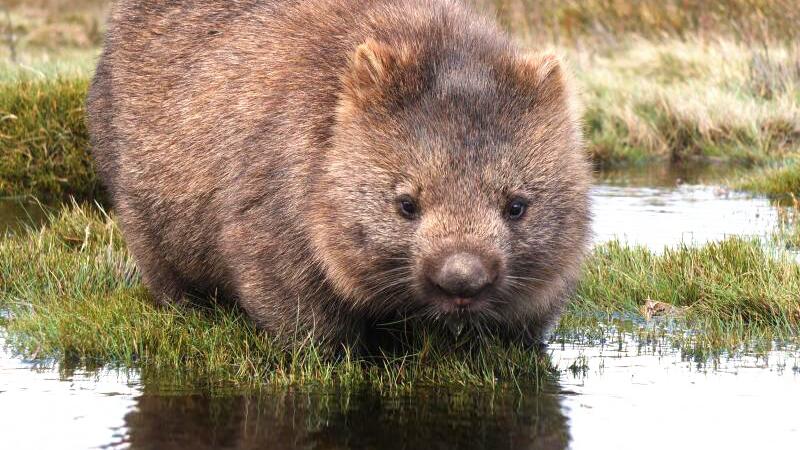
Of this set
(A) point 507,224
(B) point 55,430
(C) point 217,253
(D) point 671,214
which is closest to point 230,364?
(C) point 217,253

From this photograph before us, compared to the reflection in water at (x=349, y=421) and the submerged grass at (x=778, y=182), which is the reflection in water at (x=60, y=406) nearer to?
the reflection in water at (x=349, y=421)

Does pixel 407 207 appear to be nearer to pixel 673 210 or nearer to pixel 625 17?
pixel 673 210

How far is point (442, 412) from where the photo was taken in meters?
4.51

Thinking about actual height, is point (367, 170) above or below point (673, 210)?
below

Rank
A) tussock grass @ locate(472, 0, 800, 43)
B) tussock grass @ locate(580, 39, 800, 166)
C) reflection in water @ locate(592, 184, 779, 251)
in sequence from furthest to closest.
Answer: tussock grass @ locate(472, 0, 800, 43), tussock grass @ locate(580, 39, 800, 166), reflection in water @ locate(592, 184, 779, 251)

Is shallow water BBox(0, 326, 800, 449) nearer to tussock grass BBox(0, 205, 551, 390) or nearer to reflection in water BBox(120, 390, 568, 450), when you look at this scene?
reflection in water BBox(120, 390, 568, 450)

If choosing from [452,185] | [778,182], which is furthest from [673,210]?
[452,185]

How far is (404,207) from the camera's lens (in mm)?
4449

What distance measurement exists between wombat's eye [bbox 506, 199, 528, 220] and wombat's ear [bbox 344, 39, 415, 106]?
0.58m

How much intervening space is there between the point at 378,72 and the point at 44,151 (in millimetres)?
4898

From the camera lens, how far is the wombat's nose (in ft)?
13.7

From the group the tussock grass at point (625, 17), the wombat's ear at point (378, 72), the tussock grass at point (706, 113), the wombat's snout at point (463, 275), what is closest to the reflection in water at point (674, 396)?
the wombat's snout at point (463, 275)

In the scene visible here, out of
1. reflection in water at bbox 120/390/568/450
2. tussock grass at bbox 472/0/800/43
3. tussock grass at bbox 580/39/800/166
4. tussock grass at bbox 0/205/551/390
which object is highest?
tussock grass at bbox 472/0/800/43

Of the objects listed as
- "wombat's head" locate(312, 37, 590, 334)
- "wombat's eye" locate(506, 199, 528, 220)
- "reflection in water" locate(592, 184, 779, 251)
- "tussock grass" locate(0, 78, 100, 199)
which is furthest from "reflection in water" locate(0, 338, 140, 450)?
"tussock grass" locate(0, 78, 100, 199)
